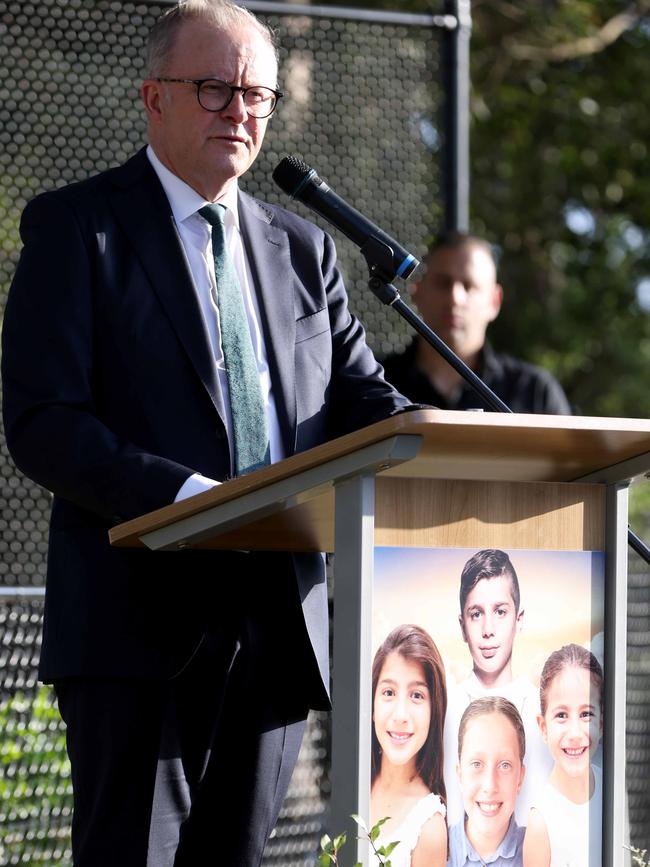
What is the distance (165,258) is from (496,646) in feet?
3.27

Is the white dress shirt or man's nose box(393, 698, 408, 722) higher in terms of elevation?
the white dress shirt

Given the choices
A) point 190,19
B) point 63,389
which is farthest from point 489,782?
point 190,19

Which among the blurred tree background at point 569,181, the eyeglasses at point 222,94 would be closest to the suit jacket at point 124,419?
the eyeglasses at point 222,94

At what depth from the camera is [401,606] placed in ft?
7.02

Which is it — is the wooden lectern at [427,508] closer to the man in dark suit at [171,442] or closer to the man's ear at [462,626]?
the man's ear at [462,626]

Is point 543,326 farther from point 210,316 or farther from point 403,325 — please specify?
point 210,316

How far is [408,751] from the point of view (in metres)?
2.13

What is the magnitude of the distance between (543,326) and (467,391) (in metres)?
10.4

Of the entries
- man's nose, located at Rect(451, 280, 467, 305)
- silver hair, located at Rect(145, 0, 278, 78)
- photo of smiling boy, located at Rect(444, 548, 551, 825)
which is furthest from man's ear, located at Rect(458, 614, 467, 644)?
man's nose, located at Rect(451, 280, 467, 305)

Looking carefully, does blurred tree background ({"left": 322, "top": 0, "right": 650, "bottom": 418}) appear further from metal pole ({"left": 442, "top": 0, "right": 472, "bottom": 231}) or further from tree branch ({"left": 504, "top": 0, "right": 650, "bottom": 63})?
metal pole ({"left": 442, "top": 0, "right": 472, "bottom": 231})

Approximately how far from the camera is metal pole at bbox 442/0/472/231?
16.3 feet

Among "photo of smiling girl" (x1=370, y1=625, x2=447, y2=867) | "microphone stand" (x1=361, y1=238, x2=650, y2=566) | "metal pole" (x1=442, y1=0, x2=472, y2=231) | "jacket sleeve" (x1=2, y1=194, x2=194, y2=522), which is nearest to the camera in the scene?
"photo of smiling girl" (x1=370, y1=625, x2=447, y2=867)

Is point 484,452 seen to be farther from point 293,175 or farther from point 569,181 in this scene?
point 569,181

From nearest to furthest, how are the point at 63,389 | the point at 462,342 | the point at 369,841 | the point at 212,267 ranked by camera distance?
the point at 369,841 → the point at 63,389 → the point at 212,267 → the point at 462,342
